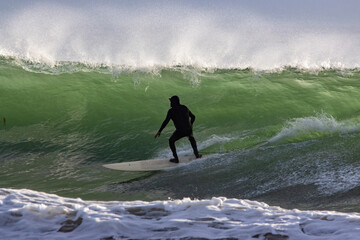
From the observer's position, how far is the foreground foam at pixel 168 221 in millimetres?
3547

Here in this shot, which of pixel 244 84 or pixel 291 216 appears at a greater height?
pixel 244 84

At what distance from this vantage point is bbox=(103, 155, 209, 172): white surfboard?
791cm

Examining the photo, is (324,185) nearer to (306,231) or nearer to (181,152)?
(306,231)

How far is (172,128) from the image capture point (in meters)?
10.5

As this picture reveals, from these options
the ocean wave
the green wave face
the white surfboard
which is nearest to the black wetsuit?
the white surfboard

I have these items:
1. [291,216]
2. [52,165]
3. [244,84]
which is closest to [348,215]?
[291,216]

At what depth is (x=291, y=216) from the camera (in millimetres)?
3926

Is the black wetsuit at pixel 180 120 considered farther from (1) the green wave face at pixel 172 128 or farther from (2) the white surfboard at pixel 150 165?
(1) the green wave face at pixel 172 128

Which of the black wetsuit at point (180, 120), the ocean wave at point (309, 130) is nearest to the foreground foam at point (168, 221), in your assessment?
the black wetsuit at point (180, 120)

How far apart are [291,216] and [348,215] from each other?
1.48 ft

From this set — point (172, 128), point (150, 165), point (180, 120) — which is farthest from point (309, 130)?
point (150, 165)

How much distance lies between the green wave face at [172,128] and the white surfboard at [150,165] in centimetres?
16

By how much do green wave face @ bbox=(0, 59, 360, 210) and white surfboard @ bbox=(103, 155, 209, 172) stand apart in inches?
6.3

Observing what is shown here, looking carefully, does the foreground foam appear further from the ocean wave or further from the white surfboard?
the ocean wave
